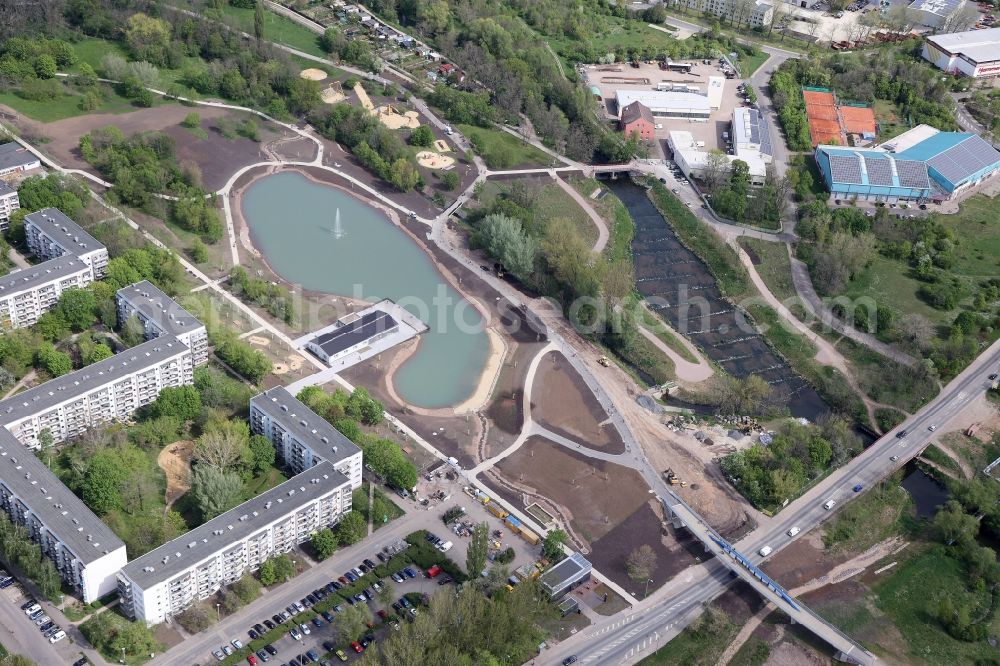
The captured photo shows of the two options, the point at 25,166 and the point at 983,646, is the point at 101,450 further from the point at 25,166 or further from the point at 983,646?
the point at 983,646

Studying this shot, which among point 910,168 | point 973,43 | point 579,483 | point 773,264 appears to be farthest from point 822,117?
point 579,483

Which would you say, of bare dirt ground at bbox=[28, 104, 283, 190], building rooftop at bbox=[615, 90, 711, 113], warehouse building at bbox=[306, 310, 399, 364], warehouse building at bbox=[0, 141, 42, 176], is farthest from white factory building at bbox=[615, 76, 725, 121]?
Answer: warehouse building at bbox=[0, 141, 42, 176]

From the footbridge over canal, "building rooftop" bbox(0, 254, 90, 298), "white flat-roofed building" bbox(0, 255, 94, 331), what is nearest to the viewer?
the footbridge over canal

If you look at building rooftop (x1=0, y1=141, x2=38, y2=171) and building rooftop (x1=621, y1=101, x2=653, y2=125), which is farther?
building rooftop (x1=621, y1=101, x2=653, y2=125)

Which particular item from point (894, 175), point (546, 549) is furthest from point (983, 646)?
point (894, 175)

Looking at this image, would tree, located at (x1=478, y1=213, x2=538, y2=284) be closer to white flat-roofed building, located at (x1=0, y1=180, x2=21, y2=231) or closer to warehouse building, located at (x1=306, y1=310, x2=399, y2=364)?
warehouse building, located at (x1=306, y1=310, x2=399, y2=364)

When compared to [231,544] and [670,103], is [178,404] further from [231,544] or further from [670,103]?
[670,103]
